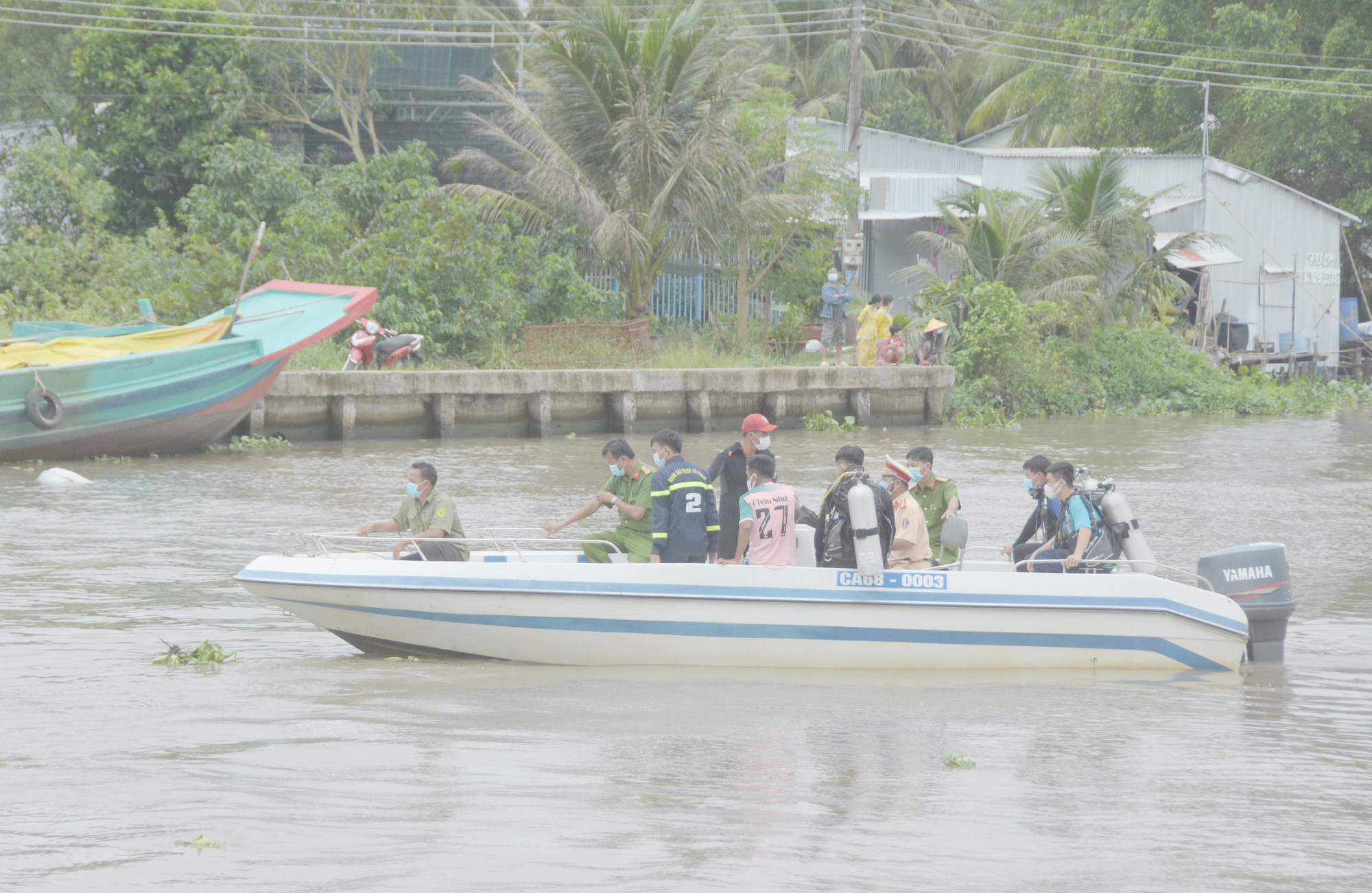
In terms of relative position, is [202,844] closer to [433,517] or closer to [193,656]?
[193,656]

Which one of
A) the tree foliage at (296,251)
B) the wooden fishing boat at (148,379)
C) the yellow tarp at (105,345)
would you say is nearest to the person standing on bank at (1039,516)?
the wooden fishing boat at (148,379)

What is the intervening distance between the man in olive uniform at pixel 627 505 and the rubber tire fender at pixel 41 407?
11.0m

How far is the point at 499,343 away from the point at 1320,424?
49.7ft

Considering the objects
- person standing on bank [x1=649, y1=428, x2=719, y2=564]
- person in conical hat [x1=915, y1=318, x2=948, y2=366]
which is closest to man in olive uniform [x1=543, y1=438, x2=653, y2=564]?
→ person standing on bank [x1=649, y1=428, x2=719, y2=564]

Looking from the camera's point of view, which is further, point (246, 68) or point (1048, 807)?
point (246, 68)

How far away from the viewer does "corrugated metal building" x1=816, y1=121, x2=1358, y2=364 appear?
30531 mm

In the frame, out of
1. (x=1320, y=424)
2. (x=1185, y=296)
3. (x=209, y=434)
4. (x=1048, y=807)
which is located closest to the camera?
(x=1048, y=807)

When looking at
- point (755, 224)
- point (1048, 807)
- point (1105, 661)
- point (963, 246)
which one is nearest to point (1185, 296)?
point (963, 246)

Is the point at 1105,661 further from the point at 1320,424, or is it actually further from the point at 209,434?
the point at 1320,424

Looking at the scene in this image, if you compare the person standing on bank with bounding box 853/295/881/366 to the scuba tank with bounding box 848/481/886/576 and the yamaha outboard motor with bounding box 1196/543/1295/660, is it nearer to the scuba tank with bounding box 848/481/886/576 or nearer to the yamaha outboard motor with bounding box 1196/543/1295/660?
the yamaha outboard motor with bounding box 1196/543/1295/660

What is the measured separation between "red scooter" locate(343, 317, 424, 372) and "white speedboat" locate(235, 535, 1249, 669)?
14.1 metres

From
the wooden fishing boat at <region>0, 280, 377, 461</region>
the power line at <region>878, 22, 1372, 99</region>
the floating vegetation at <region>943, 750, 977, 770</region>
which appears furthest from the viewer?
the power line at <region>878, 22, 1372, 99</region>

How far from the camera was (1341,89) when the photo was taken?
106 ft

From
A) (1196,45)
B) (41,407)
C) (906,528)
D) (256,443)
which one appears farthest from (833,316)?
A: (906,528)
